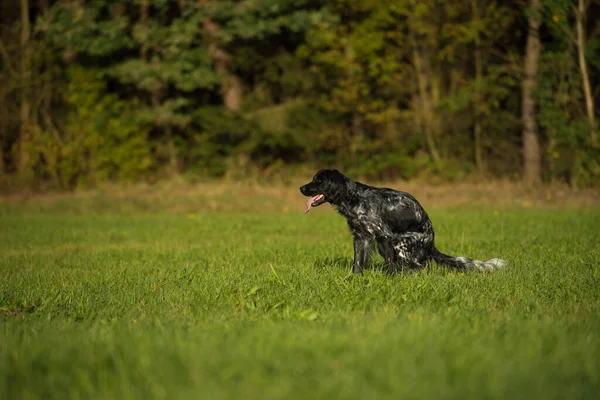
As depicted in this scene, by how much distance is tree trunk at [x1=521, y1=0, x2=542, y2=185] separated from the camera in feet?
82.1

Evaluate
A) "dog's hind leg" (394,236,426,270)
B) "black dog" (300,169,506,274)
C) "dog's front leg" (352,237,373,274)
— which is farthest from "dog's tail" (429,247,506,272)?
"dog's front leg" (352,237,373,274)

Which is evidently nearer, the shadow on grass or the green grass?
the green grass

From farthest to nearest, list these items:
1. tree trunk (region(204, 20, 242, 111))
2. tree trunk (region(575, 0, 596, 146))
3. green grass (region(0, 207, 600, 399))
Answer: tree trunk (region(204, 20, 242, 111)) < tree trunk (region(575, 0, 596, 146)) < green grass (region(0, 207, 600, 399))

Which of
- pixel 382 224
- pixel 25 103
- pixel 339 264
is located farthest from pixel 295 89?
pixel 382 224

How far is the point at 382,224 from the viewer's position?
936 centimetres

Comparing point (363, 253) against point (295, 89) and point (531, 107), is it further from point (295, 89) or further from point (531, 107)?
point (295, 89)

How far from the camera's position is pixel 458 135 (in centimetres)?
2825

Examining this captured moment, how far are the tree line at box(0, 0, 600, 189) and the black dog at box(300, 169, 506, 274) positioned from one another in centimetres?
1669

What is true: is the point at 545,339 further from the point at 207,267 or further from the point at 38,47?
the point at 38,47

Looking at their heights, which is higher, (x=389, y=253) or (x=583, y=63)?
(x=583, y=63)

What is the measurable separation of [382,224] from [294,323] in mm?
3241

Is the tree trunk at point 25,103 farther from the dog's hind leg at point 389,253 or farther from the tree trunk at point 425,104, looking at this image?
the dog's hind leg at point 389,253

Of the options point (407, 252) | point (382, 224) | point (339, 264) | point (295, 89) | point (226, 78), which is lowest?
point (339, 264)

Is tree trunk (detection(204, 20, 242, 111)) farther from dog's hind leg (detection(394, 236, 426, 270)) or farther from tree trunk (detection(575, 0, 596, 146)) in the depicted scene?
dog's hind leg (detection(394, 236, 426, 270))
